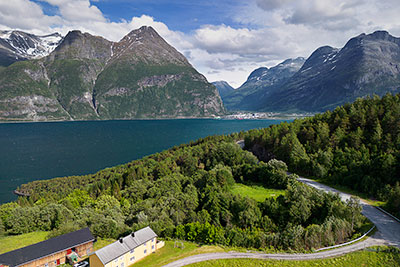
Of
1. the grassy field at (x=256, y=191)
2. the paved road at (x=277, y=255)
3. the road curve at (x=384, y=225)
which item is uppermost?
the road curve at (x=384, y=225)

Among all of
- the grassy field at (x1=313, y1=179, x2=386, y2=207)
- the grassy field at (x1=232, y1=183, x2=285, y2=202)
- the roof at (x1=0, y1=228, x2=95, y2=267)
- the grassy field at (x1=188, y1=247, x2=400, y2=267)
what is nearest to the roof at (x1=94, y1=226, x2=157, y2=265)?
the roof at (x1=0, y1=228, x2=95, y2=267)

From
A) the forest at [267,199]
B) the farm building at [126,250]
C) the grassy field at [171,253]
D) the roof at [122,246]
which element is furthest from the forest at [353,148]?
the roof at [122,246]

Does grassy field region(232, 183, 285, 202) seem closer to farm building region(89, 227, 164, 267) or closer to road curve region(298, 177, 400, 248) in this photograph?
road curve region(298, 177, 400, 248)

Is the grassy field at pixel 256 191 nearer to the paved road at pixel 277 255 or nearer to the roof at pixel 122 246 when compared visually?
the paved road at pixel 277 255

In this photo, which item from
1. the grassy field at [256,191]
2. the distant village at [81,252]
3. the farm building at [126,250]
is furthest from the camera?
the grassy field at [256,191]

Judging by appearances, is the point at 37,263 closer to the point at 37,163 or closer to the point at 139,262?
the point at 139,262
